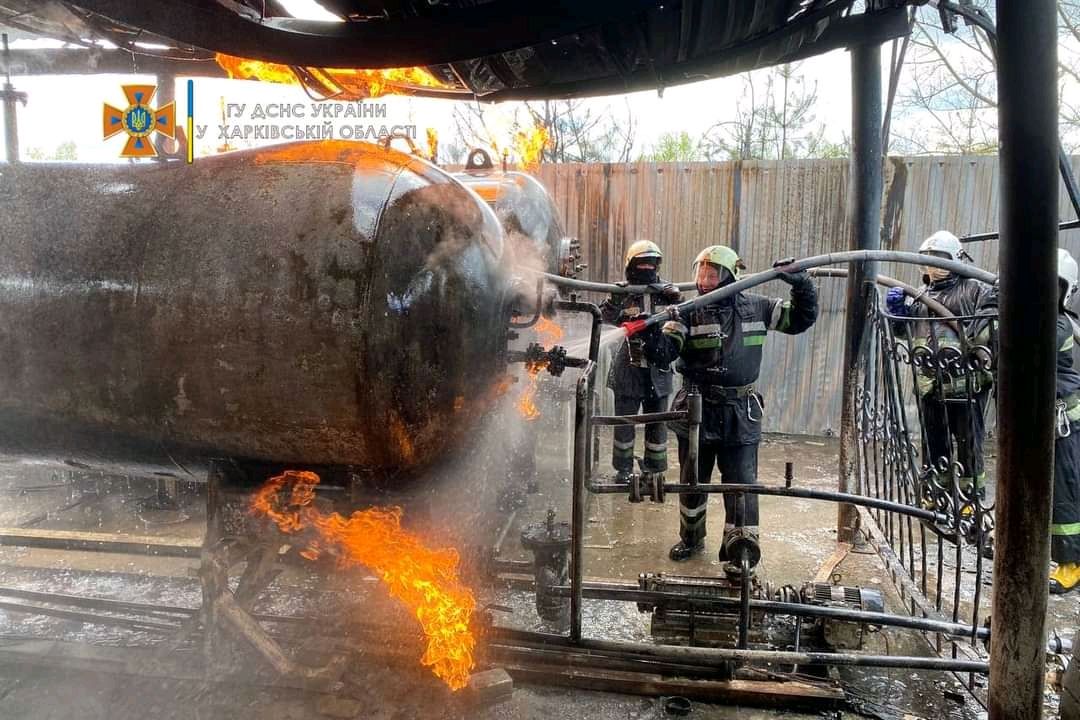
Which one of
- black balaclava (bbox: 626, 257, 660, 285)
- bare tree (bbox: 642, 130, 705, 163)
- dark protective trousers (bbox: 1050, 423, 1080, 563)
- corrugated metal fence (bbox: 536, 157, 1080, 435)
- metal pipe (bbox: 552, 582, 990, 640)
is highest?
bare tree (bbox: 642, 130, 705, 163)

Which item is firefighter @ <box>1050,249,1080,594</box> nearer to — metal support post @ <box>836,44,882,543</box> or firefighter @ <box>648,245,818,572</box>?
metal support post @ <box>836,44,882,543</box>

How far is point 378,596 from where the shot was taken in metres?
4.27

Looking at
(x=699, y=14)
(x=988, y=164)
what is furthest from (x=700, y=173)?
(x=699, y=14)

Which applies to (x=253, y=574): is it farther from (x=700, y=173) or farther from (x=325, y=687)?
(x=700, y=173)

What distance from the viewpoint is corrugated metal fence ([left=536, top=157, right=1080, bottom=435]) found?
24.6 feet

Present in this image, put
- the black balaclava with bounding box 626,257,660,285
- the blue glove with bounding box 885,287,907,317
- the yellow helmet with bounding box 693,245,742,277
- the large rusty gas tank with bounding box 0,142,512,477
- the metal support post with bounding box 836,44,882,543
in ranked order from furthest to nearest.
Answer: the black balaclava with bounding box 626,257,660,285
the blue glove with bounding box 885,287,907,317
the yellow helmet with bounding box 693,245,742,277
the metal support post with bounding box 836,44,882,543
the large rusty gas tank with bounding box 0,142,512,477

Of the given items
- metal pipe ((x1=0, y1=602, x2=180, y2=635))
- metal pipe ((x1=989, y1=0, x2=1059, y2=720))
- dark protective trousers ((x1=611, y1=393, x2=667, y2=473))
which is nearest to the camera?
metal pipe ((x1=989, y1=0, x2=1059, y2=720))

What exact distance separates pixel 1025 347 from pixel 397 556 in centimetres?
282

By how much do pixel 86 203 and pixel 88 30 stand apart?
1.90 metres

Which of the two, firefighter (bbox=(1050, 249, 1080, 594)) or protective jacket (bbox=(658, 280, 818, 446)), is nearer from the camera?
firefighter (bbox=(1050, 249, 1080, 594))

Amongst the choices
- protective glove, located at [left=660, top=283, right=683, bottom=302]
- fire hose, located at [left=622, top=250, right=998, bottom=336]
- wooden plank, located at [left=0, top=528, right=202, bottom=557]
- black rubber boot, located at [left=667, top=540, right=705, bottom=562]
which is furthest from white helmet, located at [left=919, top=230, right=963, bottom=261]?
wooden plank, located at [left=0, top=528, right=202, bottom=557]

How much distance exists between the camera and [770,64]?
391 centimetres

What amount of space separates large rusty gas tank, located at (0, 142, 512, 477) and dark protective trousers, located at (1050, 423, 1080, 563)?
3854mm

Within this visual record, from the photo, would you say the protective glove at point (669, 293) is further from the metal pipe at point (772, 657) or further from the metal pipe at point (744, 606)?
the metal pipe at point (772, 657)
